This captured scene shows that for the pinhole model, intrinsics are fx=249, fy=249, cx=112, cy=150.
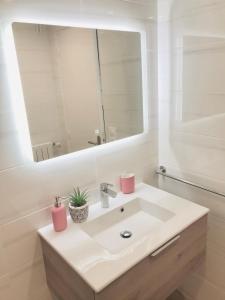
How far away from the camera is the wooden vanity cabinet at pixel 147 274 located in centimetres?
98

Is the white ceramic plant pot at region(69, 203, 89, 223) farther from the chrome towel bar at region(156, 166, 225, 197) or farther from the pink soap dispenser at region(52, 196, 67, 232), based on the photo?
the chrome towel bar at region(156, 166, 225, 197)

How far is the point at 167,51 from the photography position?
1533mm

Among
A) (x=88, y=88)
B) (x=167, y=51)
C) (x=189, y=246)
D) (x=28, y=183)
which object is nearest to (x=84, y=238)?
(x=28, y=183)

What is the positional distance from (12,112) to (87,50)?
0.55 m

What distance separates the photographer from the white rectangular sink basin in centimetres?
129

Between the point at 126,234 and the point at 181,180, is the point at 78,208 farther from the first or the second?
the point at 181,180

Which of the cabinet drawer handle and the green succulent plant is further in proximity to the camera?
the green succulent plant

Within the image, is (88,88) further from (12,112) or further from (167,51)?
(167,51)

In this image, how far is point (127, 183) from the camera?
5.00 ft

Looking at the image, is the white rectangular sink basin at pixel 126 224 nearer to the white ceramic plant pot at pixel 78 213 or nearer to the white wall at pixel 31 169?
the white ceramic plant pot at pixel 78 213

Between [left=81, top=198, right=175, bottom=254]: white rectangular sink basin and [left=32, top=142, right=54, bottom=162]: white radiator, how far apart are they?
15.7 inches

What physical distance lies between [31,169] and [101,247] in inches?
18.7

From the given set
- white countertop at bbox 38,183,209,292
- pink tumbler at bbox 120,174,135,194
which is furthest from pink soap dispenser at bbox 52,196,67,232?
pink tumbler at bbox 120,174,135,194

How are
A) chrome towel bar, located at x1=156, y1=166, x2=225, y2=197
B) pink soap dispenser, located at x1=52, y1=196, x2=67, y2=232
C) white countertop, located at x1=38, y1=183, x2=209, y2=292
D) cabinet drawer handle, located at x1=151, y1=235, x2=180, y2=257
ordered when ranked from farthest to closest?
1. chrome towel bar, located at x1=156, y1=166, x2=225, y2=197
2. pink soap dispenser, located at x1=52, y1=196, x2=67, y2=232
3. cabinet drawer handle, located at x1=151, y1=235, x2=180, y2=257
4. white countertop, located at x1=38, y1=183, x2=209, y2=292
